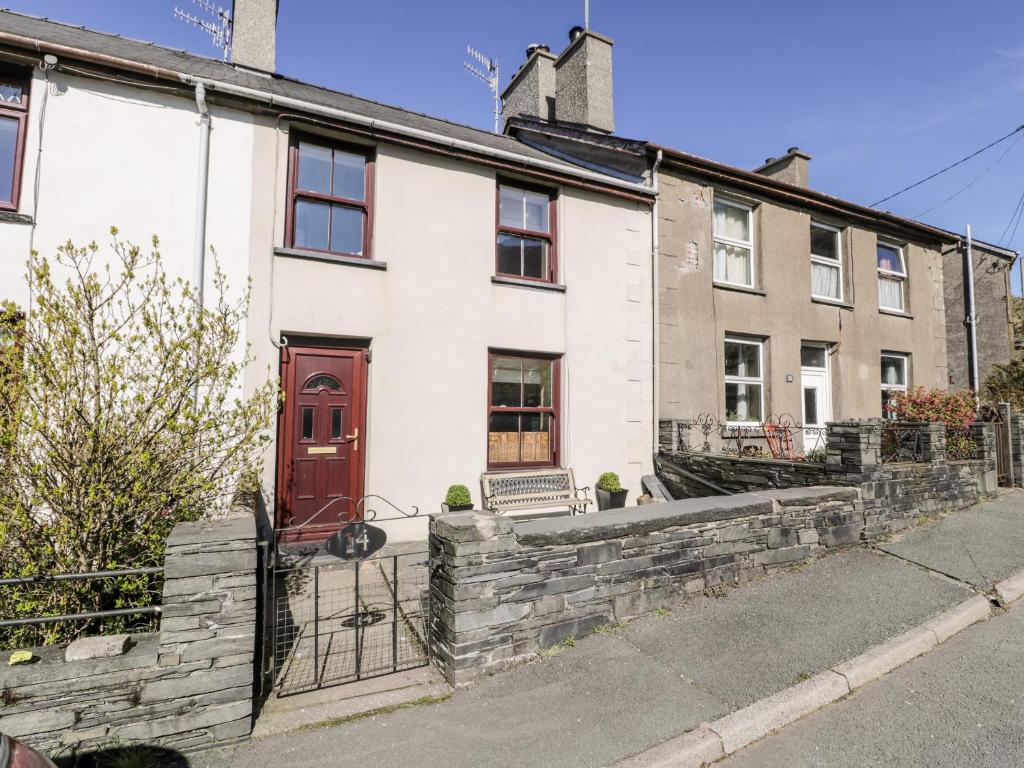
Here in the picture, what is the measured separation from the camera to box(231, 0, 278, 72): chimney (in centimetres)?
786

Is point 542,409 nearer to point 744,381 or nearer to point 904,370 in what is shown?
point 744,381

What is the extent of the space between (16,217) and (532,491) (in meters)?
6.65

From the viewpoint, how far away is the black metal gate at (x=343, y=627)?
366cm

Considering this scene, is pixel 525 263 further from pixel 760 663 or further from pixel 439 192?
pixel 760 663

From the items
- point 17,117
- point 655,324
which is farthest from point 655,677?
point 17,117

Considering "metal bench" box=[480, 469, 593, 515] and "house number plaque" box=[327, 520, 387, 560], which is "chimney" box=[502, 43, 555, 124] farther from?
"house number plaque" box=[327, 520, 387, 560]

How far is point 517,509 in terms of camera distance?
712 centimetres

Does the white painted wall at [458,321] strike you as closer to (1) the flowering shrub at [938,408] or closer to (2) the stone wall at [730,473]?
(2) the stone wall at [730,473]

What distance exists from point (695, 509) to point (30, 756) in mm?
4453

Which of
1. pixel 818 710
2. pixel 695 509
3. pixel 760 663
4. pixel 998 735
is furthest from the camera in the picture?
pixel 695 509

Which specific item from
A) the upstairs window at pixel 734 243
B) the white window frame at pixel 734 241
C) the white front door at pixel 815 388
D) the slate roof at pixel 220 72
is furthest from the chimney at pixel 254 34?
the white front door at pixel 815 388

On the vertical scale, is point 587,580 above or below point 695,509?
below

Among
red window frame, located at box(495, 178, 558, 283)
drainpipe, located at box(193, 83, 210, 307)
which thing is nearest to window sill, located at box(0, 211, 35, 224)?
drainpipe, located at box(193, 83, 210, 307)

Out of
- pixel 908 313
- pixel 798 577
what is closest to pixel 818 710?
pixel 798 577
